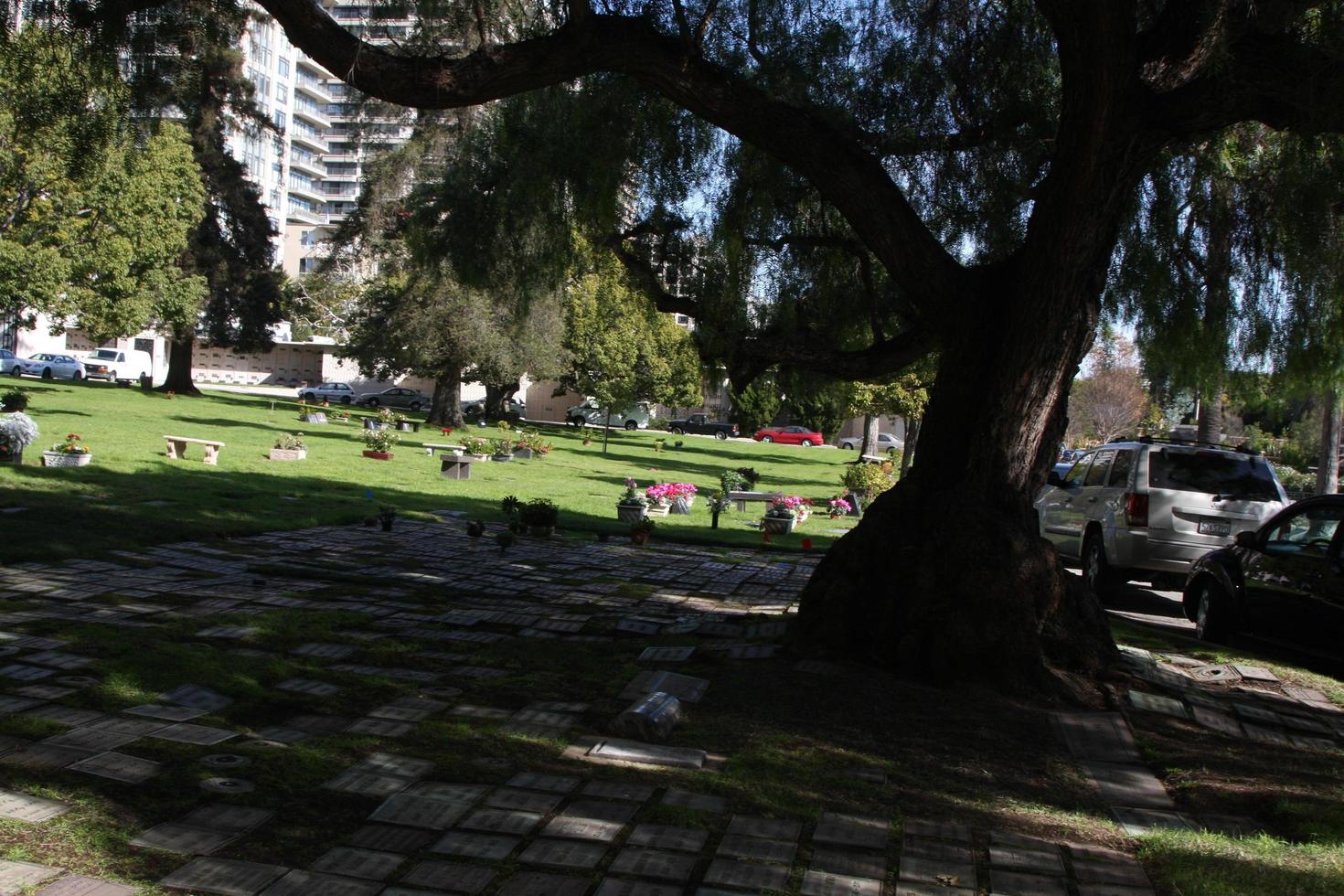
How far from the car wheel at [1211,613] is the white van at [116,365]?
5252 centimetres

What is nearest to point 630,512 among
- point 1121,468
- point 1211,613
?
point 1121,468

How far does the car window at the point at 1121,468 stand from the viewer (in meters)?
11.6

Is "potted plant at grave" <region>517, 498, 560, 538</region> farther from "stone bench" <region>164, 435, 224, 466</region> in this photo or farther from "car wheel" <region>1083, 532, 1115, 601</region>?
"stone bench" <region>164, 435, 224, 466</region>

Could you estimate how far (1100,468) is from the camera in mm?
12531

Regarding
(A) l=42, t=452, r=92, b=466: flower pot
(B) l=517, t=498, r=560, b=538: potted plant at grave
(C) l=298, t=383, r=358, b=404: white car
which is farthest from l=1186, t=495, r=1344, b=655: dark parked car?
(C) l=298, t=383, r=358, b=404: white car

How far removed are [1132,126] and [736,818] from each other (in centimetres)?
468

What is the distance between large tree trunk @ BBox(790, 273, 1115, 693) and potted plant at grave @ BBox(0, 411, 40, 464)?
44.3ft

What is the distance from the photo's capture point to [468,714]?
551 cm

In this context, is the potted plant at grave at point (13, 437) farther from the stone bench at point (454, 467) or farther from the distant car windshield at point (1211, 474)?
the distant car windshield at point (1211, 474)

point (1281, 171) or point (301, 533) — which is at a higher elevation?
point (1281, 171)

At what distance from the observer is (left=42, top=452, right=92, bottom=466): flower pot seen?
15.9 m

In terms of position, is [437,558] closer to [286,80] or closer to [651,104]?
[651,104]

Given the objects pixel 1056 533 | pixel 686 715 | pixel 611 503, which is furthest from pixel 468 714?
pixel 611 503

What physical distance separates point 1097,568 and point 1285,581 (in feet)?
10.3
